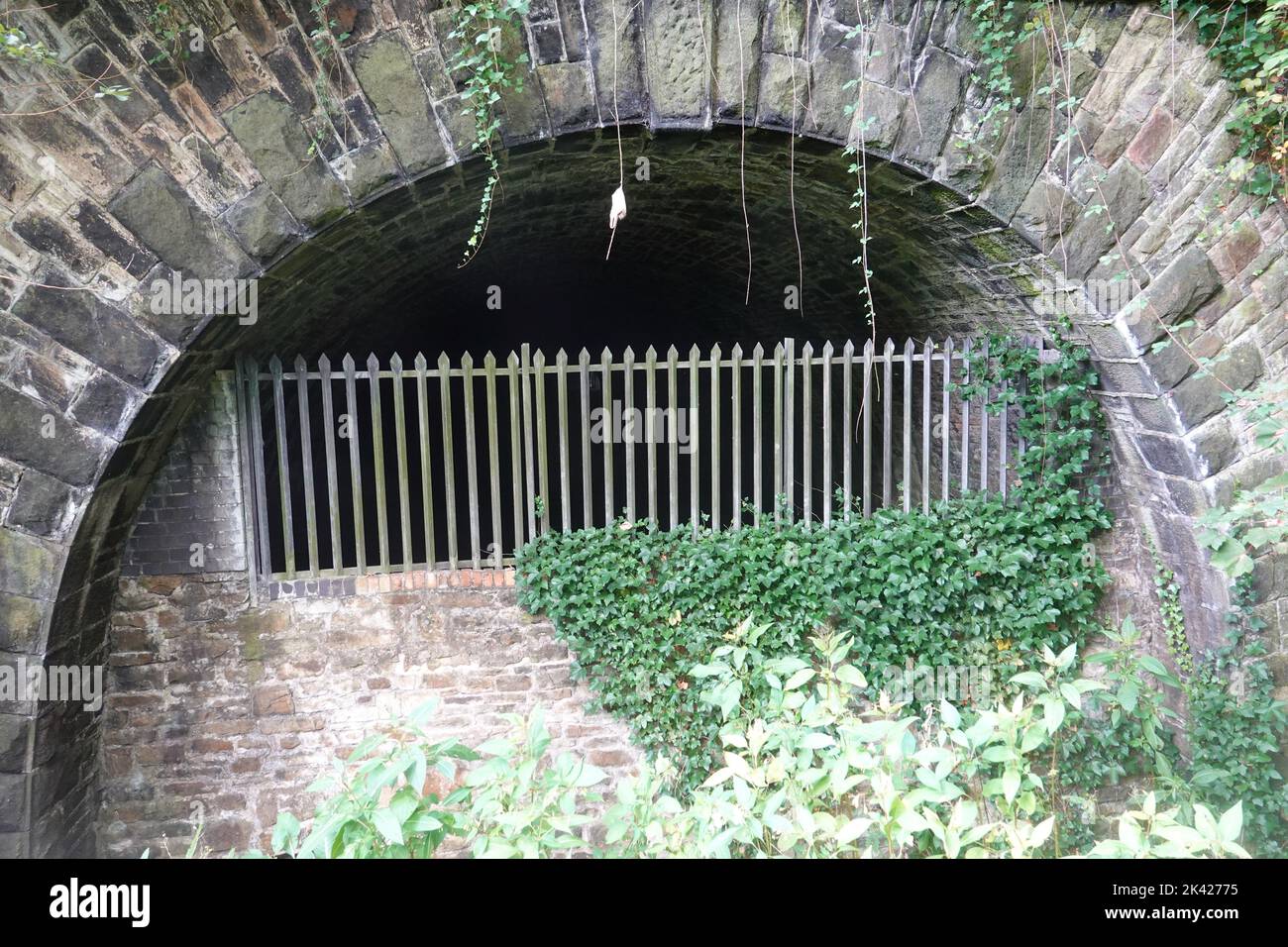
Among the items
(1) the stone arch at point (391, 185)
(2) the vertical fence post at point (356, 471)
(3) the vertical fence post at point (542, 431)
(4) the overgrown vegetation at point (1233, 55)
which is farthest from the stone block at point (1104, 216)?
(2) the vertical fence post at point (356, 471)

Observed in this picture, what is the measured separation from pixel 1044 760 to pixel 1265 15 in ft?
13.1

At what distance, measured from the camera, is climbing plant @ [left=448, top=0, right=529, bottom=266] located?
3.49 m

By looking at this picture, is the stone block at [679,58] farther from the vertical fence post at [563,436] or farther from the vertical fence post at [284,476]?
the vertical fence post at [284,476]

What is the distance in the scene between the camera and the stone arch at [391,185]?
3412 millimetres

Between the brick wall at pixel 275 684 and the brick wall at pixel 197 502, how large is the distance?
0.40ft

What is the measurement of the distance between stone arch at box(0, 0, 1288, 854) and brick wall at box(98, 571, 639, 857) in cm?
22

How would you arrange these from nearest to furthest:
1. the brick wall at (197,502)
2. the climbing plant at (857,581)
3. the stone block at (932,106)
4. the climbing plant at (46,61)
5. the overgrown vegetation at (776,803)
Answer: the overgrown vegetation at (776,803) → the climbing plant at (46,61) → the stone block at (932,106) → the brick wall at (197,502) → the climbing plant at (857,581)

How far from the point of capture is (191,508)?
14.0ft

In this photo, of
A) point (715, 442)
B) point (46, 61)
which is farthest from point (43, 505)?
point (715, 442)

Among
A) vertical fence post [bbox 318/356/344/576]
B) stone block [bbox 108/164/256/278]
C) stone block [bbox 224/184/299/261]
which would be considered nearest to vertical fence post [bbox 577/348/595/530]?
vertical fence post [bbox 318/356/344/576]

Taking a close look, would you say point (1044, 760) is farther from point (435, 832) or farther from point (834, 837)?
point (435, 832)

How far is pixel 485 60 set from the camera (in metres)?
3.60
